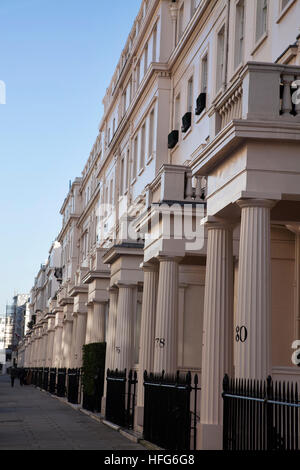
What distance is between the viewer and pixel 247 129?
12.4 meters

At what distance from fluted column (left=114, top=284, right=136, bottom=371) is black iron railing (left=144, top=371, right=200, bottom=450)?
6.89m

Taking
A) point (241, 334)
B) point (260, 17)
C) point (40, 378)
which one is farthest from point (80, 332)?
point (241, 334)

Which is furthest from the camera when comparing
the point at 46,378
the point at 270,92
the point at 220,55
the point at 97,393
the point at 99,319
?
the point at 46,378

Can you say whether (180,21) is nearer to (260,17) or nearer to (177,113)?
(177,113)

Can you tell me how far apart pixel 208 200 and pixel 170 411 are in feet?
12.3

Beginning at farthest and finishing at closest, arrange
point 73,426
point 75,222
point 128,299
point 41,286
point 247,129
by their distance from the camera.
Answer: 1. point 41,286
2. point 75,222
3. point 128,299
4. point 73,426
5. point 247,129

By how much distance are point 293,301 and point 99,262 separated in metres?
14.6

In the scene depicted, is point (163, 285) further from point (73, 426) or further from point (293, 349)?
point (73, 426)

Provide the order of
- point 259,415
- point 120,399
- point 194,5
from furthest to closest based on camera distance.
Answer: point 194,5 < point 120,399 < point 259,415

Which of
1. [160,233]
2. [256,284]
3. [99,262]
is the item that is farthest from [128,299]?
[256,284]

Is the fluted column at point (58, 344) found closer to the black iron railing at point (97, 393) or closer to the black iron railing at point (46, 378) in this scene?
the black iron railing at point (46, 378)

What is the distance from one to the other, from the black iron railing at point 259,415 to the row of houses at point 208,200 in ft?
2.51

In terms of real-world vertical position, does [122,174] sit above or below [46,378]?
above

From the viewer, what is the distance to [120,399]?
20.6 m
